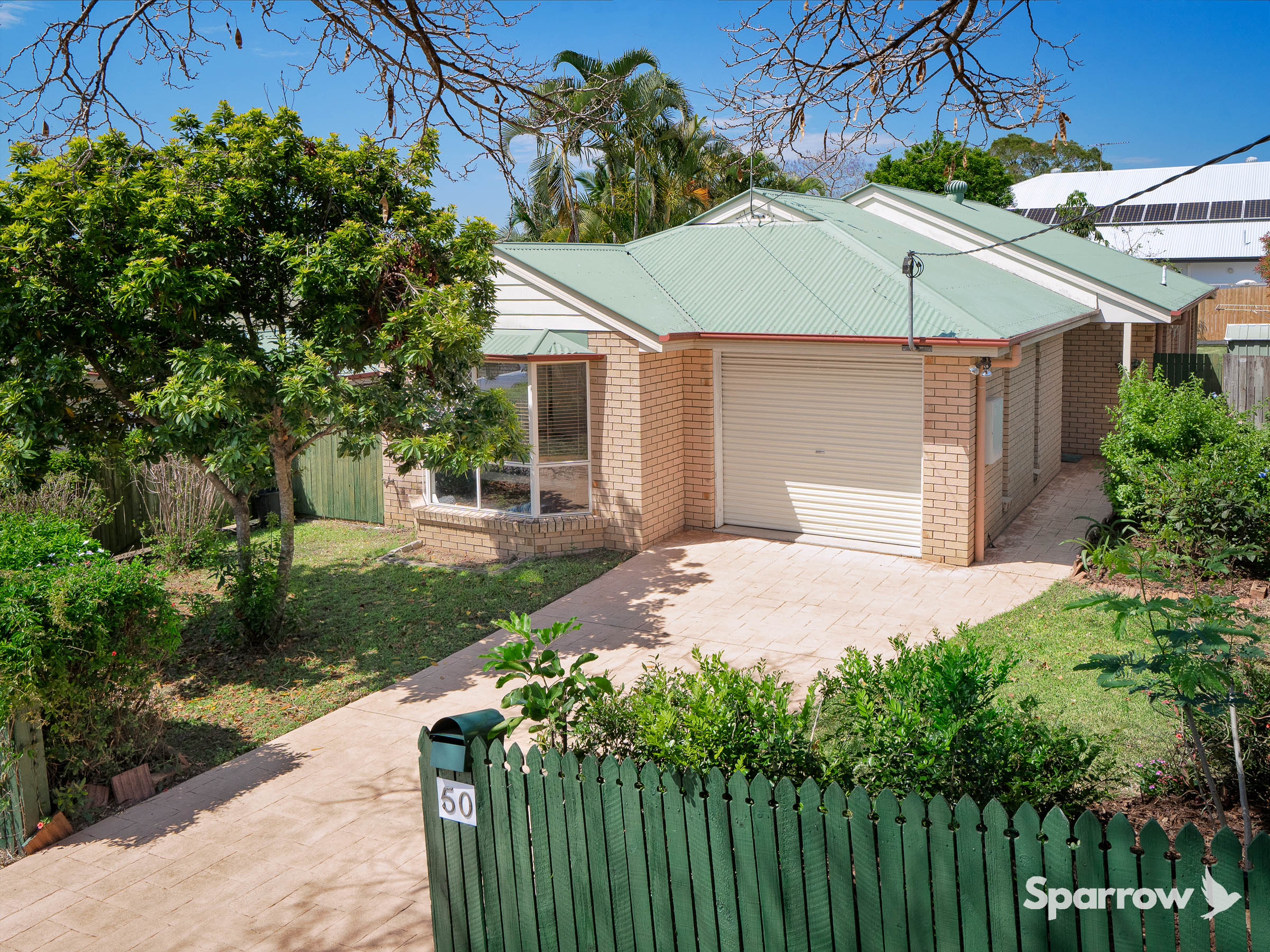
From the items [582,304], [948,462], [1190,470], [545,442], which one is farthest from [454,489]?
[1190,470]

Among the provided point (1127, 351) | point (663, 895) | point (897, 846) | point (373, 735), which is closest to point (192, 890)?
point (373, 735)

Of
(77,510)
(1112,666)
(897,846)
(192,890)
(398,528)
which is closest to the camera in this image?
(897,846)

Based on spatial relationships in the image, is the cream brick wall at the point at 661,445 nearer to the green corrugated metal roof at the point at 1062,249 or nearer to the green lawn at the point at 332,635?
the green lawn at the point at 332,635

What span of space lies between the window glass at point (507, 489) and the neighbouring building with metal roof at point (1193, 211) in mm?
42570

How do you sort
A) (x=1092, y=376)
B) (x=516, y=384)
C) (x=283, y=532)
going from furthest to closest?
(x=1092, y=376) → (x=516, y=384) → (x=283, y=532)

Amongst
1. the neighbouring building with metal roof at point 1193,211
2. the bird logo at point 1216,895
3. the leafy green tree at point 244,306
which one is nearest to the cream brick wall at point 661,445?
Result: the leafy green tree at point 244,306

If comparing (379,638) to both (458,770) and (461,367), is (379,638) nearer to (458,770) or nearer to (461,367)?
(461,367)

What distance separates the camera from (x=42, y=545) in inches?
298

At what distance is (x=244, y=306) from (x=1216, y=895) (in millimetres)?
9078

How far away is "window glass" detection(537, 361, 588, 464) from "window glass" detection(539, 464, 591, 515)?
143mm

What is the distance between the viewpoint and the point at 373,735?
8.48 m

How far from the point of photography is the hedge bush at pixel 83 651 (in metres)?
6.61

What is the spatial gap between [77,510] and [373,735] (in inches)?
253

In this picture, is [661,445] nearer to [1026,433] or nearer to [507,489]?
[507,489]
